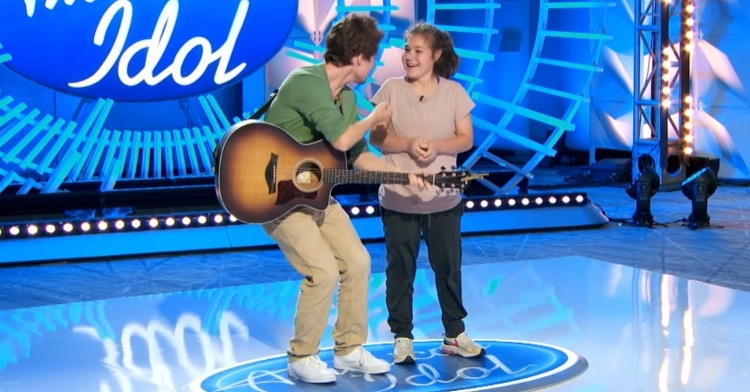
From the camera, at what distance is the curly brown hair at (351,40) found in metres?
4.50

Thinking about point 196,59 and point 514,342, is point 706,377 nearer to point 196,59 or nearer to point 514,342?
point 514,342

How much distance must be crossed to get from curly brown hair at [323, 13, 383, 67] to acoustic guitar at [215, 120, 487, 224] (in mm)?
371

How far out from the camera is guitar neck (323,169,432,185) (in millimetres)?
4582

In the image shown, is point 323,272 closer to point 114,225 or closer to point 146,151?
point 114,225

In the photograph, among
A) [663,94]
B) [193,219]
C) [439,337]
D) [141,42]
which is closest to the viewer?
[439,337]

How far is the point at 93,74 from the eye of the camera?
7.90m

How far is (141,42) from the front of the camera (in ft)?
26.0

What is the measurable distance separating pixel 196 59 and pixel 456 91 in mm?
3683

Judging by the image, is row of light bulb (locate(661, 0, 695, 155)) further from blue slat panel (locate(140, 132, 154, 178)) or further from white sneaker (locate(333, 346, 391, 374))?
white sneaker (locate(333, 346, 391, 374))

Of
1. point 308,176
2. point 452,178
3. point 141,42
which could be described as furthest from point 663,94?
point 308,176

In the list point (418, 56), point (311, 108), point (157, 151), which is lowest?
point (157, 151)

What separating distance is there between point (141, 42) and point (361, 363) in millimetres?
3960

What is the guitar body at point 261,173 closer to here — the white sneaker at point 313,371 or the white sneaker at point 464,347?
the white sneaker at point 313,371

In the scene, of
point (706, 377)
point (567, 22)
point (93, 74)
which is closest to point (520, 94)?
point (93, 74)
